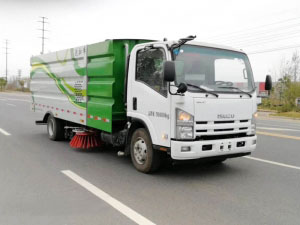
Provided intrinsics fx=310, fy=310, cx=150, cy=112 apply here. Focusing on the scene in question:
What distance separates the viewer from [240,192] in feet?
15.8

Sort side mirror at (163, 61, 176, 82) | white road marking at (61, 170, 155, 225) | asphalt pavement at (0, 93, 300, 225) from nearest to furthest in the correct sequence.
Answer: white road marking at (61, 170, 155, 225) → asphalt pavement at (0, 93, 300, 225) → side mirror at (163, 61, 176, 82)

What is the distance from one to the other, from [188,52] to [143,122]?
1495 millimetres

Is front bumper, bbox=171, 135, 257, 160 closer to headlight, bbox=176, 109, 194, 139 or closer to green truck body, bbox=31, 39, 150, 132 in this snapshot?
headlight, bbox=176, 109, 194, 139

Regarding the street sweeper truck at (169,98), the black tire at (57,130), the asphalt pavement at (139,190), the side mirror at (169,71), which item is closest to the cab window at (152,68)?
the street sweeper truck at (169,98)

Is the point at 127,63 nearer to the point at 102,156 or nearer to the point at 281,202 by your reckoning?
the point at 102,156

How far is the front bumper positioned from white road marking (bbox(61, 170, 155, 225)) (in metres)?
1.26

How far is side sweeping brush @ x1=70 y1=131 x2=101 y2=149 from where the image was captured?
7574mm

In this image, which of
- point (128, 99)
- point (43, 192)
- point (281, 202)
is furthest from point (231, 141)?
point (43, 192)

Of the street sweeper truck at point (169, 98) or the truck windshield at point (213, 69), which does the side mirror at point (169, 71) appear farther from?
the truck windshield at point (213, 69)

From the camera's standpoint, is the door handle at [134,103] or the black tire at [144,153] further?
the door handle at [134,103]

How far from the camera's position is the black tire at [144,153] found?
5586mm

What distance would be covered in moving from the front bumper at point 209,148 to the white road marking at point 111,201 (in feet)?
4.12

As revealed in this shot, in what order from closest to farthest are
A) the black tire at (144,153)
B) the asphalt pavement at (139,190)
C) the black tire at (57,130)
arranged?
1. the asphalt pavement at (139,190)
2. the black tire at (144,153)
3. the black tire at (57,130)

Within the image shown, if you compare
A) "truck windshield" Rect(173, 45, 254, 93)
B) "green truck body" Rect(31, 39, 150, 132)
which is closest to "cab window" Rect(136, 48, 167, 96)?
"truck windshield" Rect(173, 45, 254, 93)
